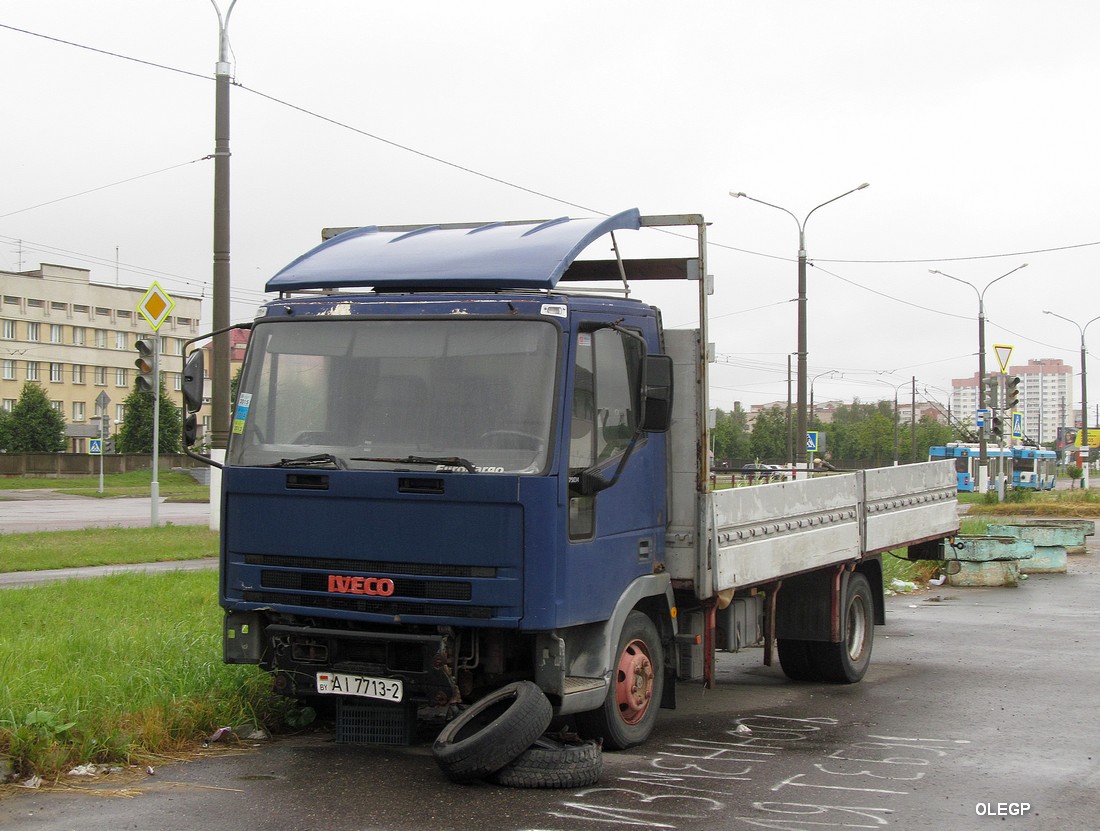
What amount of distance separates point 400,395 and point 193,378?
1230 mm

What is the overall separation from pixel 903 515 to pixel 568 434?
17.9 feet

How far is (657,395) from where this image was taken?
686 centimetres

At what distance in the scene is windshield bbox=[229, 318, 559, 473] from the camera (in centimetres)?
645

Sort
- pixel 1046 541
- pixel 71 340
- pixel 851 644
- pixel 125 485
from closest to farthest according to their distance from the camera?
1. pixel 851 644
2. pixel 1046 541
3. pixel 125 485
4. pixel 71 340

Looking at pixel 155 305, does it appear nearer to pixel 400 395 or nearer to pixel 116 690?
pixel 116 690

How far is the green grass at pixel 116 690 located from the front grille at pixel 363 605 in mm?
940

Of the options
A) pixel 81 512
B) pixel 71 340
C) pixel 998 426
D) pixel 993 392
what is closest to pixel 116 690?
pixel 81 512

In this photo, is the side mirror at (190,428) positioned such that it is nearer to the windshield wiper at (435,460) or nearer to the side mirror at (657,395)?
the windshield wiper at (435,460)

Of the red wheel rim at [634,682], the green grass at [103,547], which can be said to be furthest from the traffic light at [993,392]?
the red wheel rim at [634,682]

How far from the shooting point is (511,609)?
20.6ft

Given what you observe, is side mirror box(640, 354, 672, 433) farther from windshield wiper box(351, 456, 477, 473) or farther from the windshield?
windshield wiper box(351, 456, 477, 473)

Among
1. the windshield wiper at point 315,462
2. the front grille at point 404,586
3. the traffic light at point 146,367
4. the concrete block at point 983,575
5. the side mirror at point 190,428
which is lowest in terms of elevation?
the concrete block at point 983,575

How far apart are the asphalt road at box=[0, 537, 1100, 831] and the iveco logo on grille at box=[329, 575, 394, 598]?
94 centimetres

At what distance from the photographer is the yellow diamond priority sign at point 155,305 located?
64.4 feet
